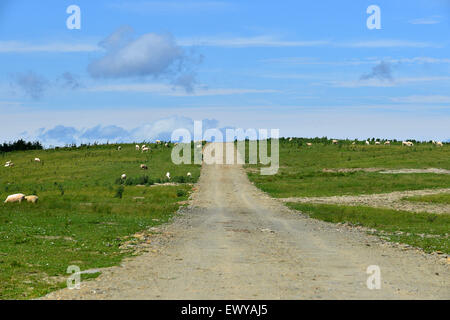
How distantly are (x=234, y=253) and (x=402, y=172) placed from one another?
49095 mm

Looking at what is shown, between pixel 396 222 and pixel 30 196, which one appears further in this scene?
pixel 30 196

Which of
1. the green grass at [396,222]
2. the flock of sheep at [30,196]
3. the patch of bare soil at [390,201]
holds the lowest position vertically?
the green grass at [396,222]

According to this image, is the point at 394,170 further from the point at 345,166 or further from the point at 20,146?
the point at 20,146

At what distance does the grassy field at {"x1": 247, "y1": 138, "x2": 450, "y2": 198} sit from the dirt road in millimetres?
23488

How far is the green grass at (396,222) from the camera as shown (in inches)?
1007

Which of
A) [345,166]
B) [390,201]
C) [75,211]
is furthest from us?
[345,166]

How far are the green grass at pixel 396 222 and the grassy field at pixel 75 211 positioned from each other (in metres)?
10.3

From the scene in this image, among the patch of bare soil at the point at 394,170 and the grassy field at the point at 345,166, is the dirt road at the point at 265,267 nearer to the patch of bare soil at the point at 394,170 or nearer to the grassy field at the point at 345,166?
the grassy field at the point at 345,166

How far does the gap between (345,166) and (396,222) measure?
40.9 m

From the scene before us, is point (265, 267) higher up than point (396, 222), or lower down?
higher up

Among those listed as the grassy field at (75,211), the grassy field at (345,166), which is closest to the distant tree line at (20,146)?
the grassy field at (75,211)

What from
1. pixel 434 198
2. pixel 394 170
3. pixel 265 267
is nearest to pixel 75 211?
pixel 265 267

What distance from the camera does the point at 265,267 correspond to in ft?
59.8

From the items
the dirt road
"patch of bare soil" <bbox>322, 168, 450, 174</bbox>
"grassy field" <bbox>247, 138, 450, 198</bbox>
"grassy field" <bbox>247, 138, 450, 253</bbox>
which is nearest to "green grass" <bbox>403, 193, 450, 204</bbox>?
"grassy field" <bbox>247, 138, 450, 253</bbox>
